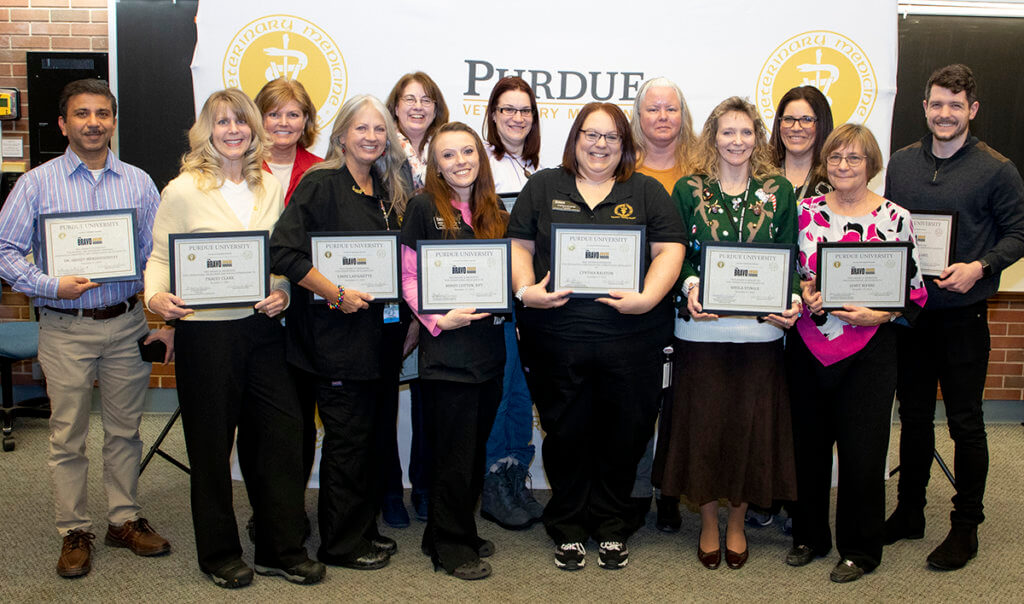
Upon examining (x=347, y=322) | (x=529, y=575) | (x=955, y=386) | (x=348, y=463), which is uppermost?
(x=347, y=322)

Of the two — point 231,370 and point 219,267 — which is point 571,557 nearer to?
point 231,370

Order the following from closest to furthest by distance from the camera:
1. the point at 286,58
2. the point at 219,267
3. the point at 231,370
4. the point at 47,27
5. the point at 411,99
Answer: the point at 219,267 < the point at 231,370 < the point at 411,99 < the point at 286,58 < the point at 47,27

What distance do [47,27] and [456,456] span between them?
434cm

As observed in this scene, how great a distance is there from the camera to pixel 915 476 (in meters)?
3.62

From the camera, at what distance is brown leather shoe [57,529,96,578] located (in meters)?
3.13

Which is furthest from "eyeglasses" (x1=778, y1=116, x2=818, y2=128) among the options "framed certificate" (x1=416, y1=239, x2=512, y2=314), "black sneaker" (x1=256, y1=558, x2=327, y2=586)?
"black sneaker" (x1=256, y1=558, x2=327, y2=586)

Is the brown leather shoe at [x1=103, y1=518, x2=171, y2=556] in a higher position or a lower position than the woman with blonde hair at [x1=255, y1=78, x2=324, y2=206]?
lower

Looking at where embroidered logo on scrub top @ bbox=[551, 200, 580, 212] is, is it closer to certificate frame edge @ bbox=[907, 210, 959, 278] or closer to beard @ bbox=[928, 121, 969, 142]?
certificate frame edge @ bbox=[907, 210, 959, 278]

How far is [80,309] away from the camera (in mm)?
3107

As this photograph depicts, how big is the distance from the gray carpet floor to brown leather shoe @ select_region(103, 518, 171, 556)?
0.03 meters

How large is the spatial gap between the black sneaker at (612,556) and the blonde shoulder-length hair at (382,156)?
66.4 inches

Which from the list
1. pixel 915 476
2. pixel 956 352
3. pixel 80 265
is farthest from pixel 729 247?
pixel 80 265

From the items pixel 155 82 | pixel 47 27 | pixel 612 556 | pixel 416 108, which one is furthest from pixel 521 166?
pixel 47 27

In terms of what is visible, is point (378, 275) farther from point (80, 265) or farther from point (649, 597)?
point (649, 597)
